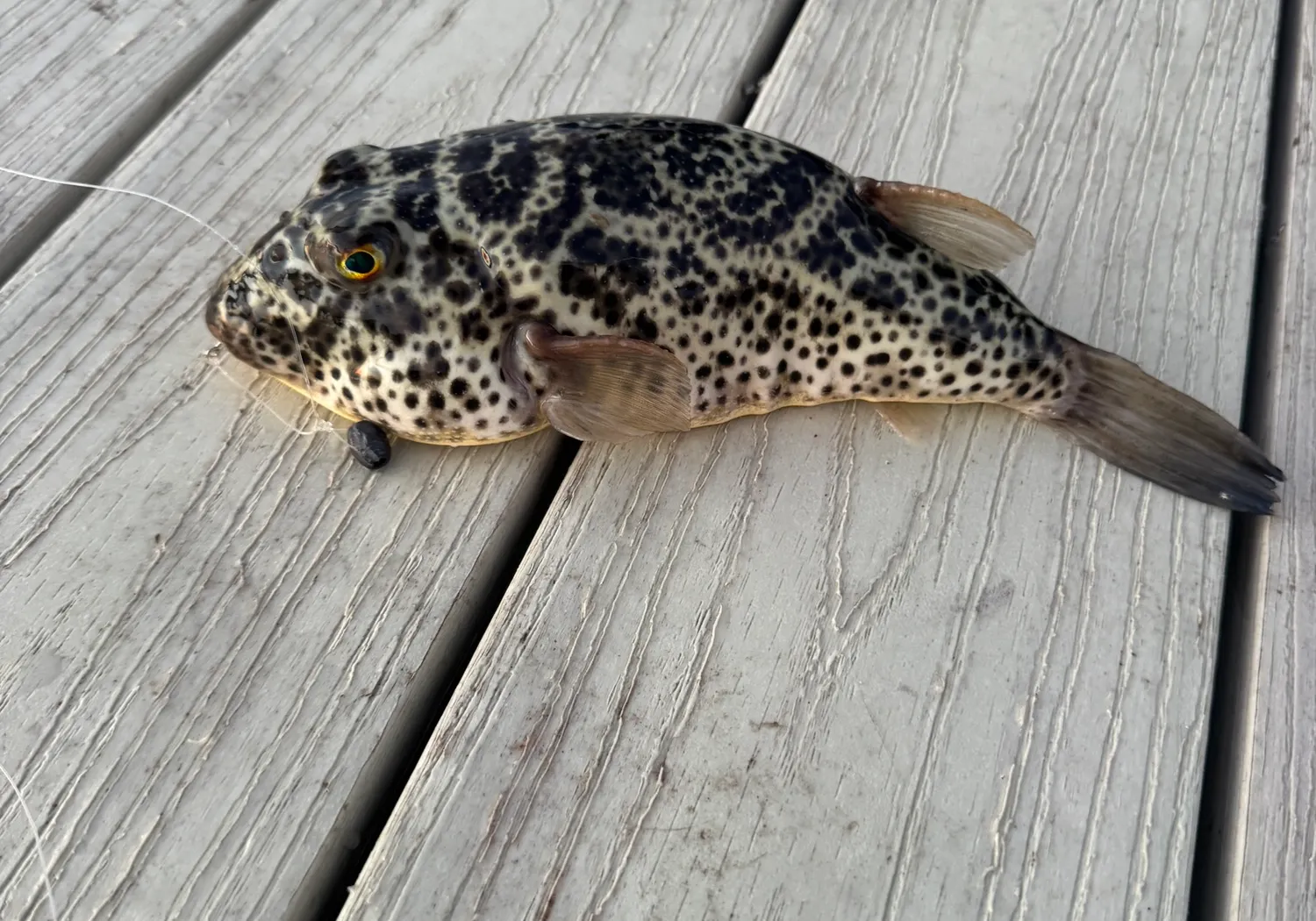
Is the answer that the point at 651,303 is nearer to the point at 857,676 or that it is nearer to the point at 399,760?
the point at 857,676

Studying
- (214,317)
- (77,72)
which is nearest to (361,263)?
(214,317)

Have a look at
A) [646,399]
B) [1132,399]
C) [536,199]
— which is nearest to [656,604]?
[646,399]

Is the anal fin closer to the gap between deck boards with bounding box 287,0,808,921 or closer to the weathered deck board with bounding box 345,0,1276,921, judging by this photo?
the weathered deck board with bounding box 345,0,1276,921

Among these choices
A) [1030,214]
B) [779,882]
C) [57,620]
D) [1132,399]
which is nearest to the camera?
[779,882]

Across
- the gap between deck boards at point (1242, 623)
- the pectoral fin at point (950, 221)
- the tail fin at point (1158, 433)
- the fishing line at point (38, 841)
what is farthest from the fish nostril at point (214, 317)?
the gap between deck boards at point (1242, 623)

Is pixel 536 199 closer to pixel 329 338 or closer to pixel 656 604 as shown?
pixel 329 338

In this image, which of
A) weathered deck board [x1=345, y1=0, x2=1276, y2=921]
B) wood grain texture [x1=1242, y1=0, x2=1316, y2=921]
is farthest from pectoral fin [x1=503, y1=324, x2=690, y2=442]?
wood grain texture [x1=1242, y1=0, x2=1316, y2=921]

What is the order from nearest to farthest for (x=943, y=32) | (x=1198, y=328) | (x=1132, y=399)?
(x=1132, y=399) → (x=1198, y=328) → (x=943, y=32)
